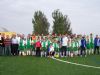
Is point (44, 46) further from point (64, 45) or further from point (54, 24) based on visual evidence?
point (54, 24)

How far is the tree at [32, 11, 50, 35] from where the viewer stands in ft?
208

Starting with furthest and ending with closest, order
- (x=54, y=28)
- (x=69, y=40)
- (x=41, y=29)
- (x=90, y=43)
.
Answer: (x=41, y=29) < (x=54, y=28) < (x=90, y=43) < (x=69, y=40)

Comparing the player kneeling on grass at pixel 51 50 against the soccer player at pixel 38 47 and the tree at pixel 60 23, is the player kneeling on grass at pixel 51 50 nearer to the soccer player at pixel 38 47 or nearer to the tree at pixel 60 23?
the soccer player at pixel 38 47

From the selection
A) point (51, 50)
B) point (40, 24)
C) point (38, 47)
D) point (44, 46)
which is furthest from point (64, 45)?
point (40, 24)

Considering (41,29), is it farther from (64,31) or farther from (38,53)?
(38,53)

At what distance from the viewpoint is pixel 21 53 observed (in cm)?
2552

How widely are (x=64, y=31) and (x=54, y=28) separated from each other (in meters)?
2.06

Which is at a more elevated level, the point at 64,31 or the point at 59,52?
the point at 64,31

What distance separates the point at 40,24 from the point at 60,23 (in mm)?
8650

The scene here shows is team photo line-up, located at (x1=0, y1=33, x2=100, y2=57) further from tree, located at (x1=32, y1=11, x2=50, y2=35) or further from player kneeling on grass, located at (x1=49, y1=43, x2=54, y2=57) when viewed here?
tree, located at (x1=32, y1=11, x2=50, y2=35)

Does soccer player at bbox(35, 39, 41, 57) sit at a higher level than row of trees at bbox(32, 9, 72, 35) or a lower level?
lower

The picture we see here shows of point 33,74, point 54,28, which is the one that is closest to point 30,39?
point 33,74

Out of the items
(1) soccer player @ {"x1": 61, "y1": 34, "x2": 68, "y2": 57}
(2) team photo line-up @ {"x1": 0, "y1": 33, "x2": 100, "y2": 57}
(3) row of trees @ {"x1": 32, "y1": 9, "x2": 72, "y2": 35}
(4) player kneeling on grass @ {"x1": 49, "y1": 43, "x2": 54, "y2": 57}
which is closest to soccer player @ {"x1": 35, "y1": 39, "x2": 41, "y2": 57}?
(2) team photo line-up @ {"x1": 0, "y1": 33, "x2": 100, "y2": 57}

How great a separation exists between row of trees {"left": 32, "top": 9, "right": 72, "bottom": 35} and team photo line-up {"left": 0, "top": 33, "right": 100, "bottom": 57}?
30291mm
